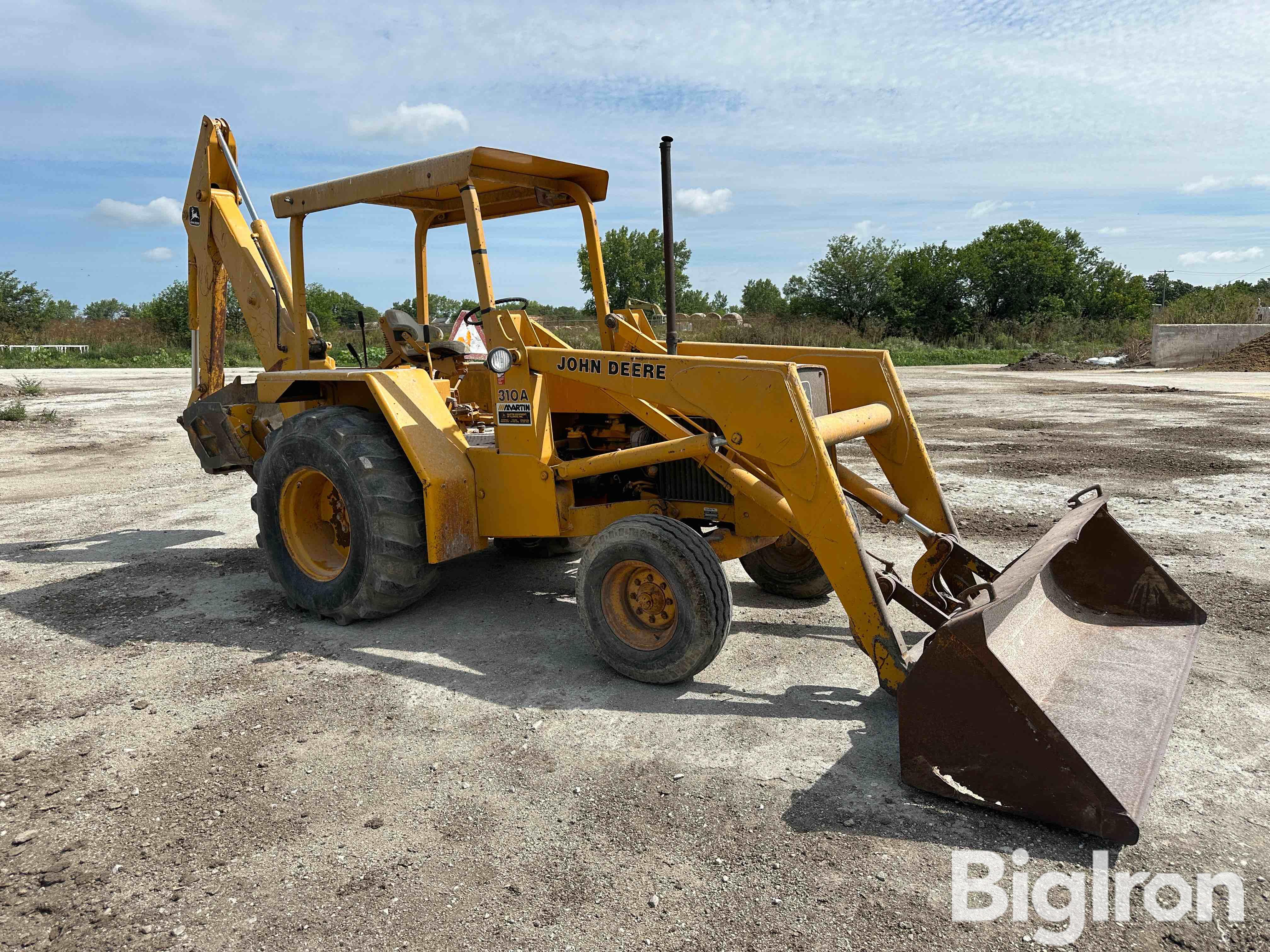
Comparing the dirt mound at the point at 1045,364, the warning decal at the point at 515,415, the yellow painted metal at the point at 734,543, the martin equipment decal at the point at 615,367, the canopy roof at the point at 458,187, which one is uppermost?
the canopy roof at the point at 458,187

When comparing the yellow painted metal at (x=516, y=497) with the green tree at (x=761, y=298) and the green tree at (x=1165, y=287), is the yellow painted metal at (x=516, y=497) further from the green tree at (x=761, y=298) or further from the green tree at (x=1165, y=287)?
the green tree at (x=1165, y=287)

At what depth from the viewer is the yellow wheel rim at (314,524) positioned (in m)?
5.21

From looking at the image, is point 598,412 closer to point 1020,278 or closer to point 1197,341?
point 1197,341

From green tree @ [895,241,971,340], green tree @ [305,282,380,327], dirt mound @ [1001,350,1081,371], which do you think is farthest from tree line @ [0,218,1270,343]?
green tree @ [305,282,380,327]

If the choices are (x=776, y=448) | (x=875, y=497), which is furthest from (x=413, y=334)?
(x=875, y=497)

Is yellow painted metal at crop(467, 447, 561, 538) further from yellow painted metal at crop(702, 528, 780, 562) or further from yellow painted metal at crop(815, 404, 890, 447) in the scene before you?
yellow painted metal at crop(815, 404, 890, 447)

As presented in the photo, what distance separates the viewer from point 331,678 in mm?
4312

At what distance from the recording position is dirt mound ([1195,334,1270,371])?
74.4ft

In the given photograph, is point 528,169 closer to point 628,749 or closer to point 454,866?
point 628,749

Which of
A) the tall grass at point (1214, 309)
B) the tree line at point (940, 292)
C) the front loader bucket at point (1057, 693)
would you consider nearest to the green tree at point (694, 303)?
the tree line at point (940, 292)

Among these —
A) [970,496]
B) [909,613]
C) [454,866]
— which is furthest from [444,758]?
[970,496]

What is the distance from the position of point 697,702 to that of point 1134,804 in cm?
174

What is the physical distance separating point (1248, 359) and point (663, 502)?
2440 cm

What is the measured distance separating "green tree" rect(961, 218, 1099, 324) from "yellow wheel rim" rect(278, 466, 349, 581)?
47557mm
